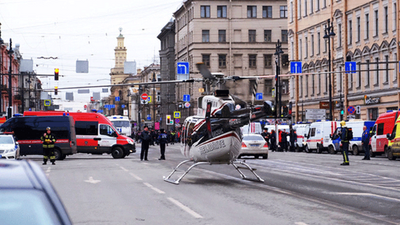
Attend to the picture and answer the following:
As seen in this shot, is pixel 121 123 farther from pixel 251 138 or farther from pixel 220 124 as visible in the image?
pixel 220 124

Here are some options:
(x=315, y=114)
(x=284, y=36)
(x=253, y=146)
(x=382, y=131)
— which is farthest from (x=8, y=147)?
(x=284, y=36)

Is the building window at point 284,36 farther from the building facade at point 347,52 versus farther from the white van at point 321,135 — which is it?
the white van at point 321,135

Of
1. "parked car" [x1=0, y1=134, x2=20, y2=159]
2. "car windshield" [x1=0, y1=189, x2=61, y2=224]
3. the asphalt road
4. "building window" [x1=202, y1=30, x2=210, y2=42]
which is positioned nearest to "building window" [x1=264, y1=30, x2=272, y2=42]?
"building window" [x1=202, y1=30, x2=210, y2=42]

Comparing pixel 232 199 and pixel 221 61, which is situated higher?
pixel 221 61

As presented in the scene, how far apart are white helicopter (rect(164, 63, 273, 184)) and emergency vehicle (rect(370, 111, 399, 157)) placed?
64.3ft

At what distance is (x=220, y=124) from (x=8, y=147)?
1633 cm

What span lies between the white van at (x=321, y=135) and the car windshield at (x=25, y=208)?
45.3 meters

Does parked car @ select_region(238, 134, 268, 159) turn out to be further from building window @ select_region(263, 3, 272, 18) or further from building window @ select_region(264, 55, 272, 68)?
building window @ select_region(263, 3, 272, 18)

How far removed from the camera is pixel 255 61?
9694cm

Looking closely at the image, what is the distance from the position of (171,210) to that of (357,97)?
48.9 meters

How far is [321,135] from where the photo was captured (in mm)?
49812

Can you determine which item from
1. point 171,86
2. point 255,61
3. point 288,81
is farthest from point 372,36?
point 171,86

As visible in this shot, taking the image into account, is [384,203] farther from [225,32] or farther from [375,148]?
[225,32]

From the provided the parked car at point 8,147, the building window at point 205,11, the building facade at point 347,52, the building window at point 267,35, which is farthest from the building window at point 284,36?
the parked car at point 8,147
